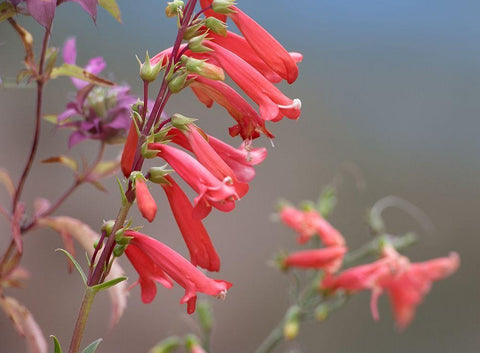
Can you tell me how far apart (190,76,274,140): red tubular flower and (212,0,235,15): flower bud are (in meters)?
0.05

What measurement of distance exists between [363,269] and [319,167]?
1729 millimetres

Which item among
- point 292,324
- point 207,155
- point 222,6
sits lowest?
point 292,324

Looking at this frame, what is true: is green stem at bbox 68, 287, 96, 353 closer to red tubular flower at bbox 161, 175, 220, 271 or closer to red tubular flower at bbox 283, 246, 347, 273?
red tubular flower at bbox 161, 175, 220, 271

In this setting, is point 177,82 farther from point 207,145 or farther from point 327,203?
point 327,203

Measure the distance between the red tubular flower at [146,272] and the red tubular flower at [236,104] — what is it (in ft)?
0.40

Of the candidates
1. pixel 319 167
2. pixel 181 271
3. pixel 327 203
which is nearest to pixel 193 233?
pixel 181 271

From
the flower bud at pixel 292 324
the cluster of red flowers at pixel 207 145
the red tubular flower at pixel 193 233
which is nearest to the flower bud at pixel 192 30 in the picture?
the cluster of red flowers at pixel 207 145

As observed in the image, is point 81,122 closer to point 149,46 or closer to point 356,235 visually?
point 149,46

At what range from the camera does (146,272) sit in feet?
1.70

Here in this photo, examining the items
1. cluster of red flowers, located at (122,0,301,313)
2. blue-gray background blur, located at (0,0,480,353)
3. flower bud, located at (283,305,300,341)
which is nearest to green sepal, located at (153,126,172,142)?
cluster of red flowers, located at (122,0,301,313)

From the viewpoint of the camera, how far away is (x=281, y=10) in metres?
2.80

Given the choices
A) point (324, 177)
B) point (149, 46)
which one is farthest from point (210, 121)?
point (324, 177)

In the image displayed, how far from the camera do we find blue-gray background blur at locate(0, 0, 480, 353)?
188cm

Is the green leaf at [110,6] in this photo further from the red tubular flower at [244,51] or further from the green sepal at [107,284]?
the green sepal at [107,284]
